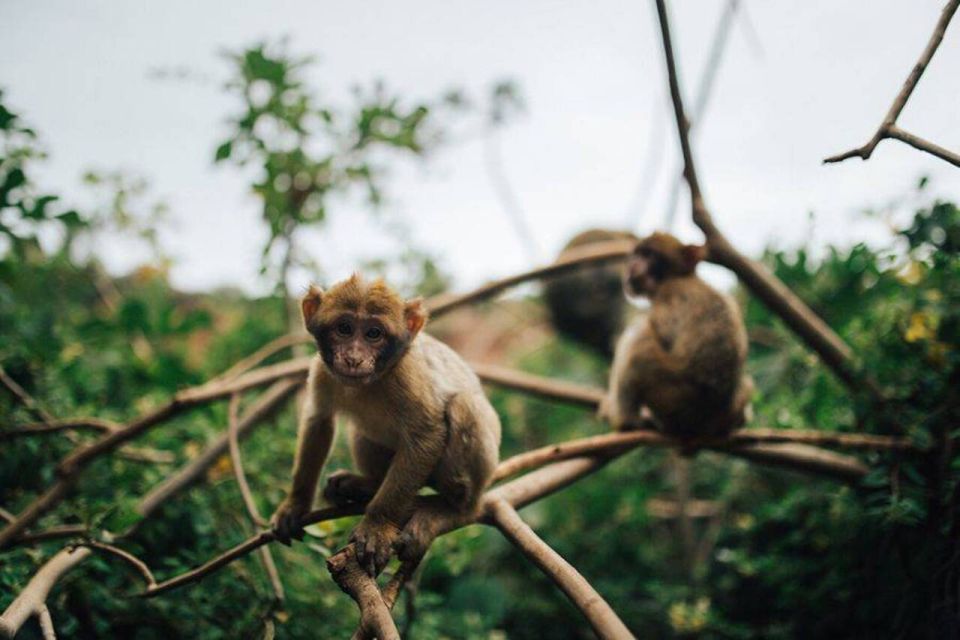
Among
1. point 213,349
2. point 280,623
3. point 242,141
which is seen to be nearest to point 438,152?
point 242,141

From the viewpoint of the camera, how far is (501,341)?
14406 millimetres

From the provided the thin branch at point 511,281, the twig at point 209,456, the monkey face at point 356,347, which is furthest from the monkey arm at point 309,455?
the thin branch at point 511,281

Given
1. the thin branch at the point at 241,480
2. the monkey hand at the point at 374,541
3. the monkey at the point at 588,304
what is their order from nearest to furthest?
the monkey hand at the point at 374,541 < the thin branch at the point at 241,480 < the monkey at the point at 588,304

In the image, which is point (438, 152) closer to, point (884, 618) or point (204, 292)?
point (884, 618)

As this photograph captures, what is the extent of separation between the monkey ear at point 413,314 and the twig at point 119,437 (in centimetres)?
214

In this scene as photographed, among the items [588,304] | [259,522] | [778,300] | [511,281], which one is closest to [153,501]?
[259,522]

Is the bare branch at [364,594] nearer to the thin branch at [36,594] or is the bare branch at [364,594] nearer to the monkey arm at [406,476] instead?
the monkey arm at [406,476]

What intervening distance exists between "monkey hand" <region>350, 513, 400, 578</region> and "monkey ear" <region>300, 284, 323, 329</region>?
3.64 feet

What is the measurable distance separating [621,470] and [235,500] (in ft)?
18.8

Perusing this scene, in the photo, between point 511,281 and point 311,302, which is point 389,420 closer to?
point 311,302

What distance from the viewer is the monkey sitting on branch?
5.36 metres

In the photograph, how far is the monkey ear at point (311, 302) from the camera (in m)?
3.53

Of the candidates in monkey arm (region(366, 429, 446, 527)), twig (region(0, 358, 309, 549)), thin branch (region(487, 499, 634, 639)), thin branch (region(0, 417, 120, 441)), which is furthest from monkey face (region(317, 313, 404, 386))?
thin branch (region(0, 417, 120, 441))

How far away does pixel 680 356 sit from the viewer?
5527 millimetres
